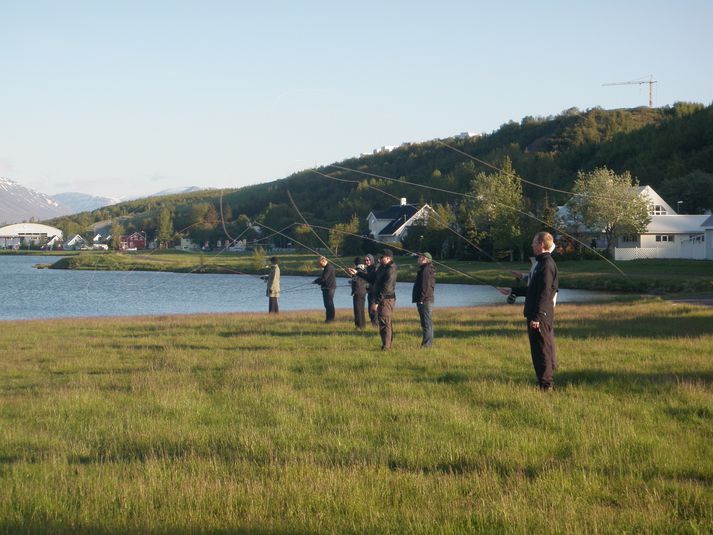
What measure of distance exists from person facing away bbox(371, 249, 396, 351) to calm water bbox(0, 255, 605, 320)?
50.7ft

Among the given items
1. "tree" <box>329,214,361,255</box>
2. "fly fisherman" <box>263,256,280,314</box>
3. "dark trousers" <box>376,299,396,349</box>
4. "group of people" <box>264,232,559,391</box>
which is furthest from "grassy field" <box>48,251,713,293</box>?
"dark trousers" <box>376,299,396,349</box>

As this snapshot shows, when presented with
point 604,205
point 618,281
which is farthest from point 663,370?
point 604,205

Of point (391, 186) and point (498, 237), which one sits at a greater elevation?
point (391, 186)

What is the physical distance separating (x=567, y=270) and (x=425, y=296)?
44.8 metres

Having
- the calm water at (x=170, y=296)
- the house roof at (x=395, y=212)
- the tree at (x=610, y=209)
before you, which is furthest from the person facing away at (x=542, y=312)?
the house roof at (x=395, y=212)

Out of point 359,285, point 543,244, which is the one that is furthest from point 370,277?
point 543,244

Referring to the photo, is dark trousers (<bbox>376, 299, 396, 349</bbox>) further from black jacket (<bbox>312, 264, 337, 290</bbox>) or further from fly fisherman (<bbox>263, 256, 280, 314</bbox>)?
fly fisherman (<bbox>263, 256, 280, 314</bbox>)

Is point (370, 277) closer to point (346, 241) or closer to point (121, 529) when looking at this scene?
point (121, 529)

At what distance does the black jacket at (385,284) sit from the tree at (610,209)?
53010 mm

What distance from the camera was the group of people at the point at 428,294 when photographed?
10891mm

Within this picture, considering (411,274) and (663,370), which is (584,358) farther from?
Result: (411,274)

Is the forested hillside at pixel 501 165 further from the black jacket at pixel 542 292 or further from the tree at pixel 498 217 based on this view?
the black jacket at pixel 542 292

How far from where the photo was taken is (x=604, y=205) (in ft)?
223

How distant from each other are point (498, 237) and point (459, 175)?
105ft
